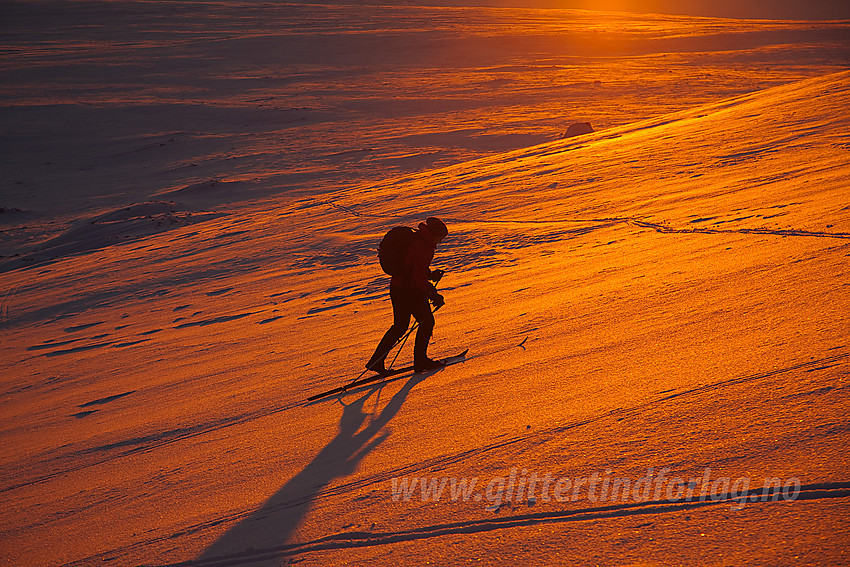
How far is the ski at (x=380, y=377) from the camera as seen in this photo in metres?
5.01

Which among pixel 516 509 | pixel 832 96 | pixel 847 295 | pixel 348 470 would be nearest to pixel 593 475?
pixel 516 509

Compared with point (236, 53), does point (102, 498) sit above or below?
below

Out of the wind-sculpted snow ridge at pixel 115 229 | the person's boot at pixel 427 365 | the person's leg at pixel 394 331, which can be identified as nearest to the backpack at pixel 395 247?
the person's leg at pixel 394 331

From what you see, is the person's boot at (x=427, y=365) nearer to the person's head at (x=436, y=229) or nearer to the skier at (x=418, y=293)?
the skier at (x=418, y=293)

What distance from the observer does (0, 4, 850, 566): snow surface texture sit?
3.08 metres

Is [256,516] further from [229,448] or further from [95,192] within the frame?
[95,192]

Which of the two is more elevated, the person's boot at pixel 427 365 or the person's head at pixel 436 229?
the person's head at pixel 436 229

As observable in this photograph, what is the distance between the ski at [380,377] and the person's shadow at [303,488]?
0.28m

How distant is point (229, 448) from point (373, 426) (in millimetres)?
948

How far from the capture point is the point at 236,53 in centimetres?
4175

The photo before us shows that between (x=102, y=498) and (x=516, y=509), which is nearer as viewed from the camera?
(x=516, y=509)

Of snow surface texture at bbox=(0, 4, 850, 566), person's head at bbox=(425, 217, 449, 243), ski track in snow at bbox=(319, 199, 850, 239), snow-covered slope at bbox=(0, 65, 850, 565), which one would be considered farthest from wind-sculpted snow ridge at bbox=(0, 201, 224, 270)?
person's head at bbox=(425, 217, 449, 243)

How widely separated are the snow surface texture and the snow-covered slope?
0.02 metres

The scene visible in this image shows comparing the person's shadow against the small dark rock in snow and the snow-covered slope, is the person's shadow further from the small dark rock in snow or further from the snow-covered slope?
the small dark rock in snow
